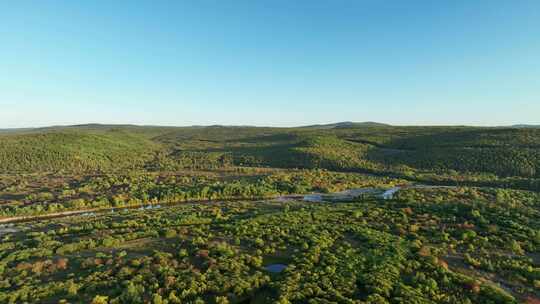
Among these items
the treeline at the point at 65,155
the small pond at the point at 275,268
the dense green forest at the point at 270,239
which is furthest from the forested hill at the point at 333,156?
the small pond at the point at 275,268

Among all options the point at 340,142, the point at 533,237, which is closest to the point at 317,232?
the point at 533,237

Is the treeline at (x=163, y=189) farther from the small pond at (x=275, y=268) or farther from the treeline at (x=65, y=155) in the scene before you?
the treeline at (x=65, y=155)

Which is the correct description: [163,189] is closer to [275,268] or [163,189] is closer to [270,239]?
[270,239]

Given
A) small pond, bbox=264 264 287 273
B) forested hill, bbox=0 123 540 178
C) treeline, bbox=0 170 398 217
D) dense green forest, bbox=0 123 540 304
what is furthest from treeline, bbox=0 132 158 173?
small pond, bbox=264 264 287 273

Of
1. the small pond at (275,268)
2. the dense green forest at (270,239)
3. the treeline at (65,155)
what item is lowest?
the small pond at (275,268)

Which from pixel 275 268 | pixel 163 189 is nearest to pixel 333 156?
pixel 163 189

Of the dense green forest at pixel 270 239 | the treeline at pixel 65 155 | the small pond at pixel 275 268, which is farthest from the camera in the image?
the treeline at pixel 65 155

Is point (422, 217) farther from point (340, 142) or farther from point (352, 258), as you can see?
point (340, 142)

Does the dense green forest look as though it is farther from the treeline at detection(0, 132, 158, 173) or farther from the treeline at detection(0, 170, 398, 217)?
the treeline at detection(0, 132, 158, 173)
